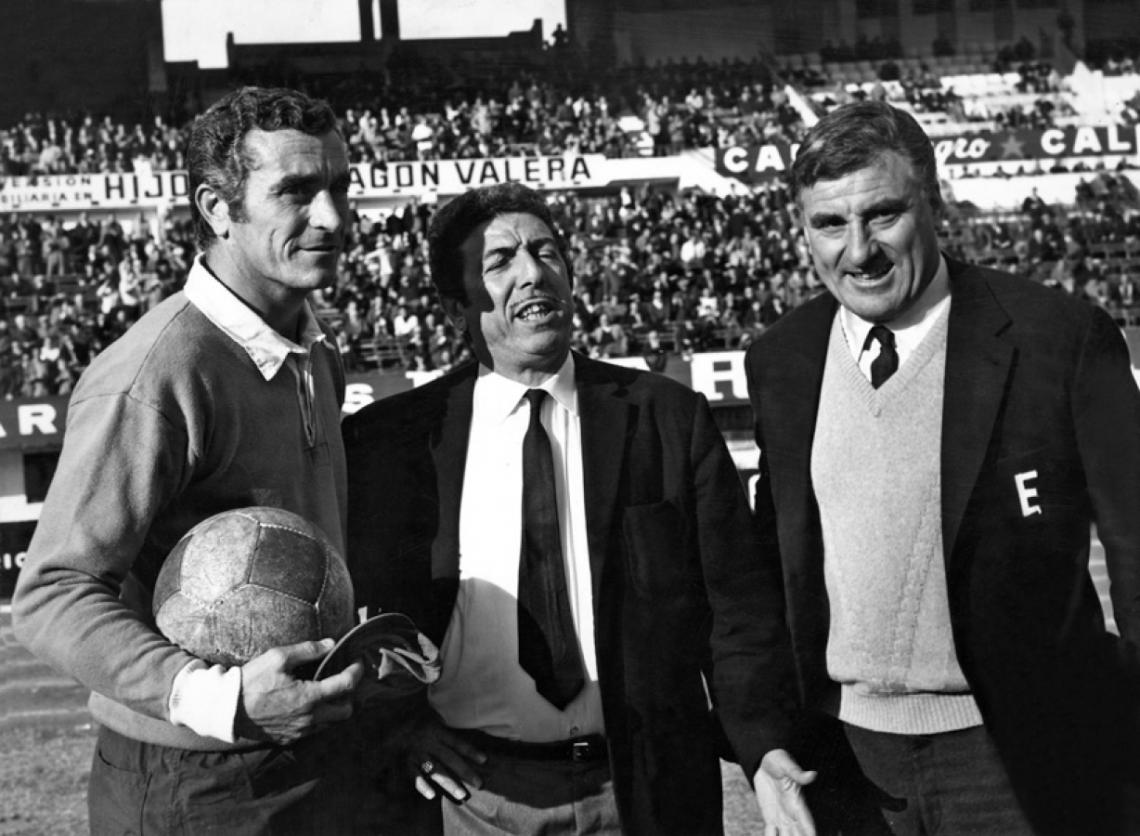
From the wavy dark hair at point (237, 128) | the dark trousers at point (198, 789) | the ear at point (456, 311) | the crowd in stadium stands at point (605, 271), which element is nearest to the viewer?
the dark trousers at point (198, 789)

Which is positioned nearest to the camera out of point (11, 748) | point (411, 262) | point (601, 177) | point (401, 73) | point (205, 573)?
point (205, 573)

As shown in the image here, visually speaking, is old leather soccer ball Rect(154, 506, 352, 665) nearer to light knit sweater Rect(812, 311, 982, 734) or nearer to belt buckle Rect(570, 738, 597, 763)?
belt buckle Rect(570, 738, 597, 763)

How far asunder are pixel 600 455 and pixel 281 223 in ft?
2.81

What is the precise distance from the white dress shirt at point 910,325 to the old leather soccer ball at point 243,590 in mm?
1268

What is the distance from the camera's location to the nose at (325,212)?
258cm

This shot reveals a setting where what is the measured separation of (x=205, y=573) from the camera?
7.51 ft

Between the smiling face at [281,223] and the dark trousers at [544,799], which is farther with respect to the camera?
the dark trousers at [544,799]

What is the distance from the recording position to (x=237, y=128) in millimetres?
2568

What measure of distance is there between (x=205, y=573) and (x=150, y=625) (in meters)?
0.17

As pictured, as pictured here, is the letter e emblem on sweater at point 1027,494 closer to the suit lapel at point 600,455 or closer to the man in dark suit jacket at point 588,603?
the man in dark suit jacket at point 588,603

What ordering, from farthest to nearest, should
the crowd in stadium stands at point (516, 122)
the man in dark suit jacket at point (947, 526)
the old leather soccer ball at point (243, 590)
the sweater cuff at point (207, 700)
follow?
the crowd in stadium stands at point (516, 122) < the man in dark suit jacket at point (947, 526) < the old leather soccer ball at point (243, 590) < the sweater cuff at point (207, 700)

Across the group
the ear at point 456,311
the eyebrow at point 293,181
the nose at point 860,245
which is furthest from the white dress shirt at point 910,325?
the eyebrow at point 293,181

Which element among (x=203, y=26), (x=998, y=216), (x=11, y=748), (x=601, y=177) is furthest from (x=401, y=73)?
(x=998, y=216)

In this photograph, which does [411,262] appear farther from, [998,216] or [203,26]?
[998,216]
